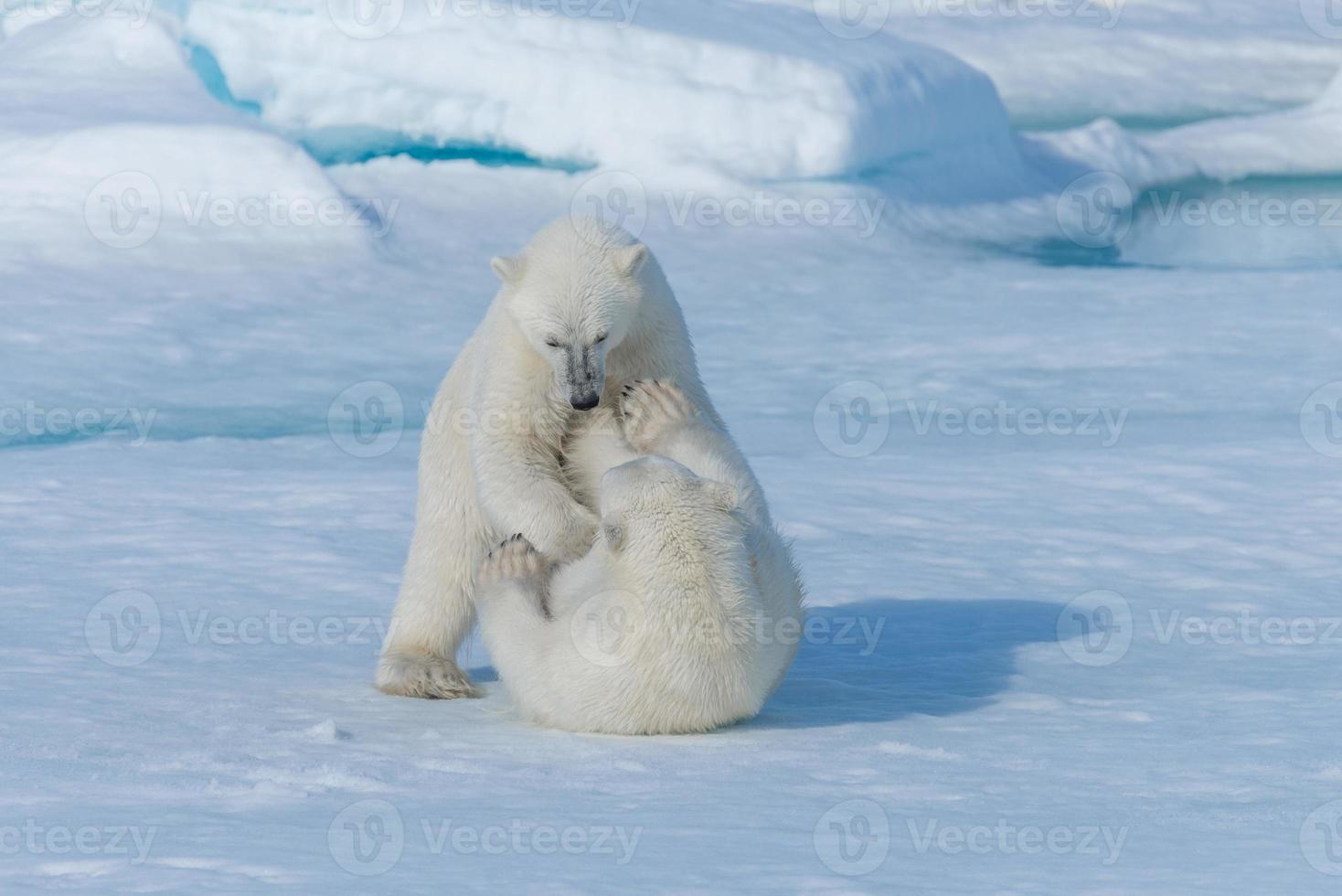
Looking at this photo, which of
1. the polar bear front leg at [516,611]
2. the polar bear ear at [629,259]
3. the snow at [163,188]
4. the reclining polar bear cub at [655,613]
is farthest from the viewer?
Result: the snow at [163,188]

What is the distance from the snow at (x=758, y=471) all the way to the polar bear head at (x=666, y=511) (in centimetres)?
35

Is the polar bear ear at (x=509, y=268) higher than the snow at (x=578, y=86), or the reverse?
the polar bear ear at (x=509, y=268)

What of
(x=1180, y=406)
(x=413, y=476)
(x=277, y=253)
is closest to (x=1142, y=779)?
(x=413, y=476)

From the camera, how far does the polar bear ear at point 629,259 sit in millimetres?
3350

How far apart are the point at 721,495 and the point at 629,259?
23.7 inches

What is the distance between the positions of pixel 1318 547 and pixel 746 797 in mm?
2584

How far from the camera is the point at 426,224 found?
9.77 meters

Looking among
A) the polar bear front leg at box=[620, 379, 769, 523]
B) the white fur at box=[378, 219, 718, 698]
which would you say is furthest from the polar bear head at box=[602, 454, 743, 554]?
the white fur at box=[378, 219, 718, 698]

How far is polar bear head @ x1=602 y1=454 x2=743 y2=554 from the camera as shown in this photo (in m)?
2.91

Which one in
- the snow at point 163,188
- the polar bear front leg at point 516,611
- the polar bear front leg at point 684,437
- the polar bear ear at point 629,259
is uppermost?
the polar bear ear at point 629,259

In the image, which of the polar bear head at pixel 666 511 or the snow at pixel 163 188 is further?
the snow at pixel 163 188

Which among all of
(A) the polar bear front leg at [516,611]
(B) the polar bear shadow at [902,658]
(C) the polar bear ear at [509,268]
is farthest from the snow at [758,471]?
(C) the polar bear ear at [509,268]

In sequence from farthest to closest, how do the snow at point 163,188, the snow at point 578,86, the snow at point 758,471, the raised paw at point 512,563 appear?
the snow at point 578,86 → the snow at point 163,188 → the raised paw at point 512,563 → the snow at point 758,471

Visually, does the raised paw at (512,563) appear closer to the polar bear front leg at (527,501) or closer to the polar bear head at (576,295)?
the polar bear front leg at (527,501)
